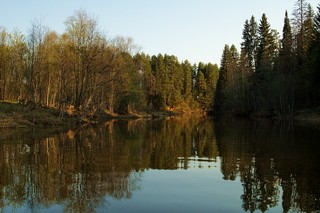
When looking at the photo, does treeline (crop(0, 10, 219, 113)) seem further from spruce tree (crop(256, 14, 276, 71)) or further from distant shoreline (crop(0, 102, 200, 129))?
spruce tree (crop(256, 14, 276, 71))

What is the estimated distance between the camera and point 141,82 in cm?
7925

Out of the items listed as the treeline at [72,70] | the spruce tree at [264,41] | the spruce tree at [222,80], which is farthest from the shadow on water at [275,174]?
the spruce tree at [222,80]

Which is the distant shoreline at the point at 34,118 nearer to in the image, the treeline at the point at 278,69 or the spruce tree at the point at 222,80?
the treeline at the point at 278,69

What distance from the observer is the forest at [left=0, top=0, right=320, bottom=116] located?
48.0 metres

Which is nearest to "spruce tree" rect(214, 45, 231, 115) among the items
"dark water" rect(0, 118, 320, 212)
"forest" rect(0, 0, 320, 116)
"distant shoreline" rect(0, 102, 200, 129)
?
"forest" rect(0, 0, 320, 116)

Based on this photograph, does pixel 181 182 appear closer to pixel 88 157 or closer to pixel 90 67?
pixel 88 157

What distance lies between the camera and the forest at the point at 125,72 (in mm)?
48031

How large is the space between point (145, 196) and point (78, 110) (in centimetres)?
3653

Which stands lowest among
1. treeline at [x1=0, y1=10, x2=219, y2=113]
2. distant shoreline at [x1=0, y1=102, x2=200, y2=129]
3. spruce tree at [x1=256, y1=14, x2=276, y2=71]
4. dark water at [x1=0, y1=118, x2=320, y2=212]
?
dark water at [x1=0, y1=118, x2=320, y2=212]

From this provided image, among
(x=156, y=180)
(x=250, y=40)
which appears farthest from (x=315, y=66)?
(x=156, y=180)

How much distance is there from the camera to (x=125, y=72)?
66.9 metres

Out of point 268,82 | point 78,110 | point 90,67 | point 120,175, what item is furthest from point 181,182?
point 268,82

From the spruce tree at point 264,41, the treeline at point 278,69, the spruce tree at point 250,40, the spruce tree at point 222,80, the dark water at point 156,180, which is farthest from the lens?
the spruce tree at point 222,80

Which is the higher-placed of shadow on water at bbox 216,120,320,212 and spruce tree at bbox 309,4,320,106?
spruce tree at bbox 309,4,320,106
